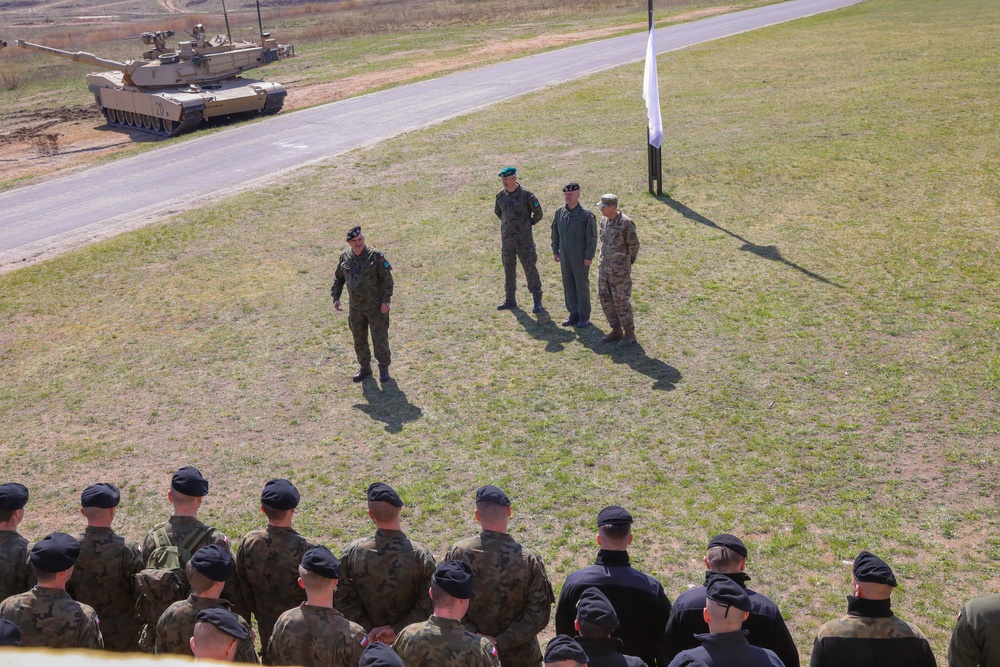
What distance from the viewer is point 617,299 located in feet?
39.9

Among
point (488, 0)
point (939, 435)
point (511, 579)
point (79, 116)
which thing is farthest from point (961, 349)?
point (488, 0)

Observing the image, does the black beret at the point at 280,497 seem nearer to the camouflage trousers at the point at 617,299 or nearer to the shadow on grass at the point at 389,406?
the shadow on grass at the point at 389,406

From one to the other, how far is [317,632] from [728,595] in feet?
7.23

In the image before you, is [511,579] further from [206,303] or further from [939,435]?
[206,303]

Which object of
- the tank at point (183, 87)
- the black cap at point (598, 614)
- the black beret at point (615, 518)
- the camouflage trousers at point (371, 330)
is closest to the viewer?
the black cap at point (598, 614)

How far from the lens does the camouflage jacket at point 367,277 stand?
11.5 m

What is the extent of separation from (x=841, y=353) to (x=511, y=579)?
7.12 metres

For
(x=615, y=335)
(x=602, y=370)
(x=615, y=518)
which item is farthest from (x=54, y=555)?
(x=615, y=335)

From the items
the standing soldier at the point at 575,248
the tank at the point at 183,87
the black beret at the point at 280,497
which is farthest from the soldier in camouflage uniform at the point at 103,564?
the tank at the point at 183,87

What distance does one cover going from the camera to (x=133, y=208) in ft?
68.7

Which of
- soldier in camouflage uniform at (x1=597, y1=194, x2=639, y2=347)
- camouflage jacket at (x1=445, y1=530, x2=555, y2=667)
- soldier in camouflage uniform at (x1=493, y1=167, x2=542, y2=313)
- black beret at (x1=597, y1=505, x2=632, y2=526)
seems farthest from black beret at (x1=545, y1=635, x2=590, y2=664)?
soldier in camouflage uniform at (x1=493, y1=167, x2=542, y2=313)

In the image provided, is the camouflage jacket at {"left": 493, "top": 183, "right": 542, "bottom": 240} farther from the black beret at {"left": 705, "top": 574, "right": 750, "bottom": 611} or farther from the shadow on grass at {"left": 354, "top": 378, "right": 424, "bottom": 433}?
the black beret at {"left": 705, "top": 574, "right": 750, "bottom": 611}

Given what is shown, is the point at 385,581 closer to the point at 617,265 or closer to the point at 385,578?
the point at 385,578

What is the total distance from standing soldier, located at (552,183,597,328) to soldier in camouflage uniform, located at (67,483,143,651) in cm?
750
